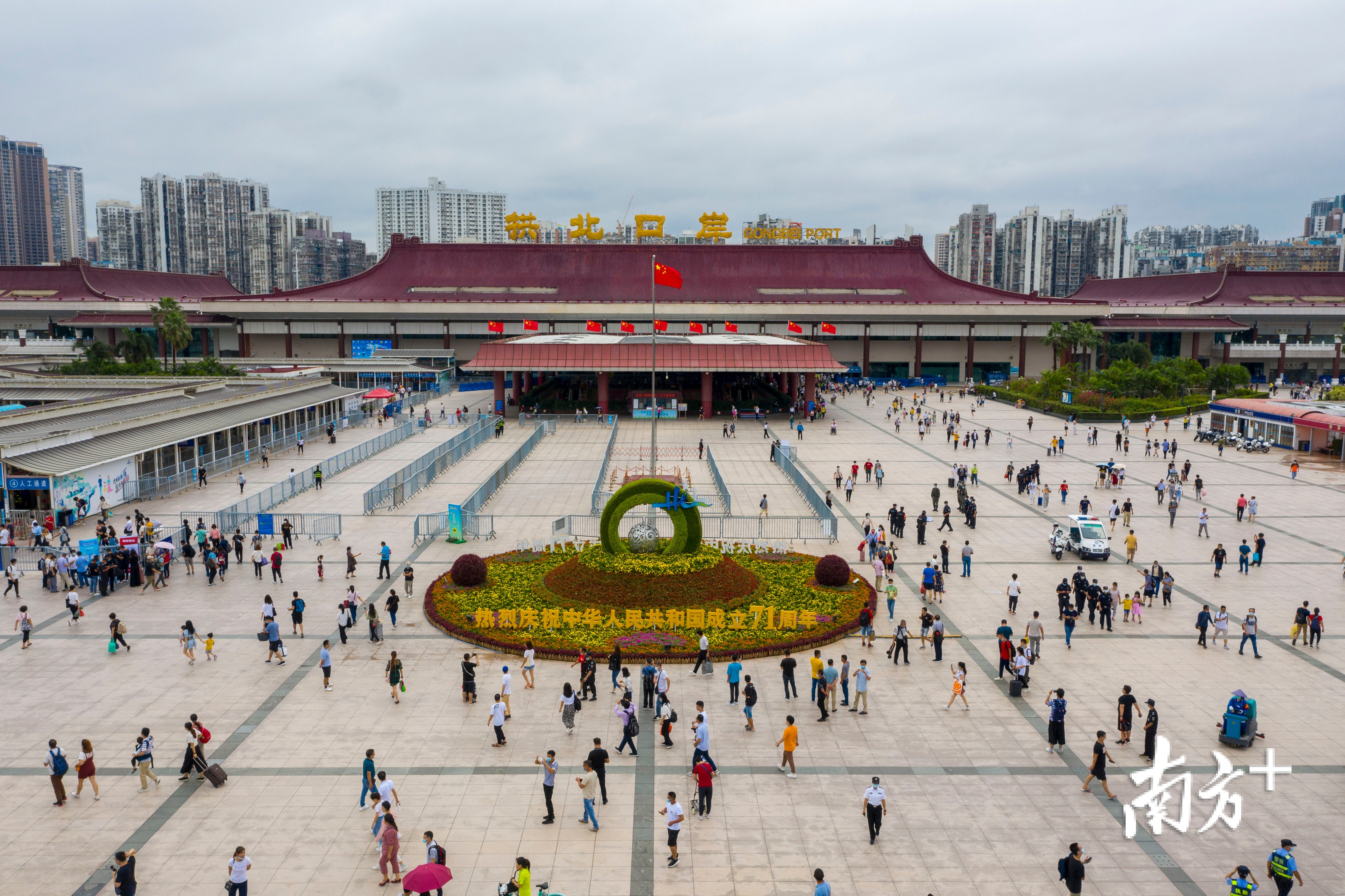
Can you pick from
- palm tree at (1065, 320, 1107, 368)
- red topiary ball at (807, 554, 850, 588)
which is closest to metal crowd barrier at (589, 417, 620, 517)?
red topiary ball at (807, 554, 850, 588)

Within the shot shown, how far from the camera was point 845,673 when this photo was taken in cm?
1925

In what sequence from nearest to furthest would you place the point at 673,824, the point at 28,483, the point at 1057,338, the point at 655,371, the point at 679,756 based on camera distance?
the point at 673,824
the point at 679,756
the point at 28,483
the point at 655,371
the point at 1057,338

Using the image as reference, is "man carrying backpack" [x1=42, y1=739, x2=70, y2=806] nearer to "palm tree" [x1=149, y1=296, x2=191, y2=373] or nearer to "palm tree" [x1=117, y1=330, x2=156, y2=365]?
"palm tree" [x1=149, y1=296, x2=191, y2=373]

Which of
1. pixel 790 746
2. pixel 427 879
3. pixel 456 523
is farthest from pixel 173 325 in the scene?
pixel 427 879

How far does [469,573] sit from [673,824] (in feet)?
46.0

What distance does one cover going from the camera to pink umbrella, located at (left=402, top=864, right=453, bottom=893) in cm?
1115

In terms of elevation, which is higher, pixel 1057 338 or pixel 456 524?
pixel 1057 338

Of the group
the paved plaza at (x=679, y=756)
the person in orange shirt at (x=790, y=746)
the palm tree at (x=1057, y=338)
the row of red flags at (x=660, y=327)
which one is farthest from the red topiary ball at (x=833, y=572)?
the palm tree at (x=1057, y=338)

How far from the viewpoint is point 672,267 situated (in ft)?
337

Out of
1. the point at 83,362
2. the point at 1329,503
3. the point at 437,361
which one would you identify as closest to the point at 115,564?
the point at 1329,503

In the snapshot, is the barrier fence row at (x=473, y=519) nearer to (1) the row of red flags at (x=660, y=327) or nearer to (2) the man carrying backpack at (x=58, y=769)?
(2) the man carrying backpack at (x=58, y=769)

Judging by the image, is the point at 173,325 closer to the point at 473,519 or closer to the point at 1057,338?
the point at 473,519

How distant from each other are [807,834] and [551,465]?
Result: 36.5 meters

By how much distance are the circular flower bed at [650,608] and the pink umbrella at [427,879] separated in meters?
9.82
